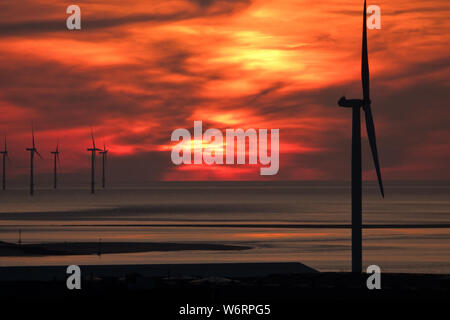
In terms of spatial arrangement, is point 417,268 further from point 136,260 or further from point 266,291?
point 266,291

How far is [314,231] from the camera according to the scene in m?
128

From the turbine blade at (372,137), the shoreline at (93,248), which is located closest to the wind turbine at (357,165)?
the turbine blade at (372,137)

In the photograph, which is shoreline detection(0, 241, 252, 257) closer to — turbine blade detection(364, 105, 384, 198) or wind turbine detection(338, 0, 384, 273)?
wind turbine detection(338, 0, 384, 273)

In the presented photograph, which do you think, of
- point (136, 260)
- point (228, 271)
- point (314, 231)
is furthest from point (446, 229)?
point (228, 271)

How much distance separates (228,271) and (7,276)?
14.9m

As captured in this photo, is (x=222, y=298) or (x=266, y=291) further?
(x=266, y=291)

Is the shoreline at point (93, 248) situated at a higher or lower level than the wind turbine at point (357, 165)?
lower

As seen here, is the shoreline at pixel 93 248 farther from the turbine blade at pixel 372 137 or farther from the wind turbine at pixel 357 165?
the turbine blade at pixel 372 137

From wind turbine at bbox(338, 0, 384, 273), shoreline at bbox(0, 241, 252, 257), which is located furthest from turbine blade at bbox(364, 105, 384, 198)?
shoreline at bbox(0, 241, 252, 257)

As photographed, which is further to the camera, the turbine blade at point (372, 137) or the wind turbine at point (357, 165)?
the turbine blade at point (372, 137)

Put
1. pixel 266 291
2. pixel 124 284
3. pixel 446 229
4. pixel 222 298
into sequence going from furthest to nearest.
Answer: pixel 446 229, pixel 124 284, pixel 266 291, pixel 222 298

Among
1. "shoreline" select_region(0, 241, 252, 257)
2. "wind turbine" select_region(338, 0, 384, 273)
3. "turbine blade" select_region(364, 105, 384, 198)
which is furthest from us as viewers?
"shoreline" select_region(0, 241, 252, 257)

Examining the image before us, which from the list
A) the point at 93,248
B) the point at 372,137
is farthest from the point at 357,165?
the point at 93,248

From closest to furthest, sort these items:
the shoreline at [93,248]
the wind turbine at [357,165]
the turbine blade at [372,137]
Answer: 1. the wind turbine at [357,165]
2. the turbine blade at [372,137]
3. the shoreline at [93,248]
